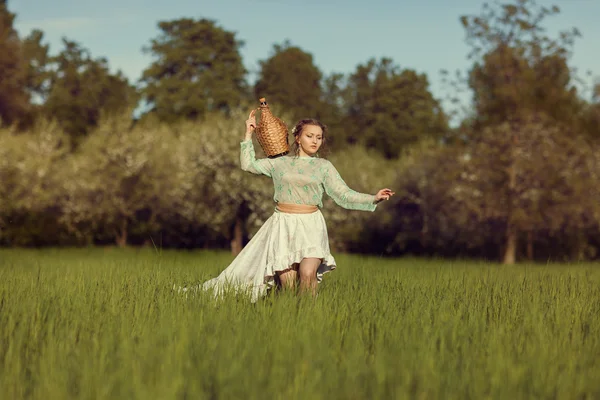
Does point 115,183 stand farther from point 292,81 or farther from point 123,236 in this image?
point 292,81

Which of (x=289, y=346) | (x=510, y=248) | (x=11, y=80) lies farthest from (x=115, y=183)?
(x=289, y=346)

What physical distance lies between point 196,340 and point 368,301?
2255mm

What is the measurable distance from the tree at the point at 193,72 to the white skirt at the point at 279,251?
46.8 m

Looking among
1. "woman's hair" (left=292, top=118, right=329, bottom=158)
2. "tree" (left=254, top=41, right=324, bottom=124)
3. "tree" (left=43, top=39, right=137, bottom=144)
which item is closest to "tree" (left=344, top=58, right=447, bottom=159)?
"tree" (left=254, top=41, right=324, bottom=124)

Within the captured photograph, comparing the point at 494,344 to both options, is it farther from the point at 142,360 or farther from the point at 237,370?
the point at 142,360

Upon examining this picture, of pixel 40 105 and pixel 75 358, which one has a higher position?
pixel 40 105

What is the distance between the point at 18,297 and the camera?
6.10 metres

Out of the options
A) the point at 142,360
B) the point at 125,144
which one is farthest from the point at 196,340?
the point at 125,144

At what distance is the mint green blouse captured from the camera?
692cm

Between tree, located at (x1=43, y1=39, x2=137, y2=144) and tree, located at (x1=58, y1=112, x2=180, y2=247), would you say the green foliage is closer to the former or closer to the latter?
tree, located at (x1=58, y1=112, x2=180, y2=247)

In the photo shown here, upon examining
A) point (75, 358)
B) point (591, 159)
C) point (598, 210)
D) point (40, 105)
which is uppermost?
point (40, 105)

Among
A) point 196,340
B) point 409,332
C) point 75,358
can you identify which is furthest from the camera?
point 409,332

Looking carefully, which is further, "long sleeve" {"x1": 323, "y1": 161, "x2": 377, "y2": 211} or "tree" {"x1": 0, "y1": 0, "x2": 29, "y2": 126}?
"tree" {"x1": 0, "y1": 0, "x2": 29, "y2": 126}

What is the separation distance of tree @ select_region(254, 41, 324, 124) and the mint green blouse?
156 ft
